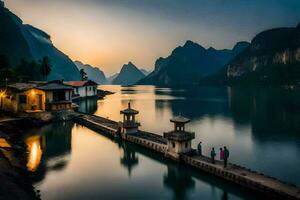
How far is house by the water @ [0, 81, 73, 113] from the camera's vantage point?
58875 millimetres

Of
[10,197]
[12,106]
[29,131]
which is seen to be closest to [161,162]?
[10,197]

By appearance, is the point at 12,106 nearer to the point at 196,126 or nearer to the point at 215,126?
the point at 196,126

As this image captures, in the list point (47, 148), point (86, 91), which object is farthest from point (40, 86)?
point (86, 91)

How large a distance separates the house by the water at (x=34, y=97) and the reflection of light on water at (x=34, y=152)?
15378 millimetres

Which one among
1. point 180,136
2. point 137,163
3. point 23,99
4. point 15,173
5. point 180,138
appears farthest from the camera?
point 23,99

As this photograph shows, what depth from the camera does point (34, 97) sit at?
61000 mm

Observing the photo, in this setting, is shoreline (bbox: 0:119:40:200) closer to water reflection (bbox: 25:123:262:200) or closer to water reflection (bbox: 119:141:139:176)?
water reflection (bbox: 25:123:262:200)

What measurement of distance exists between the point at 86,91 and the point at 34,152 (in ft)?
268

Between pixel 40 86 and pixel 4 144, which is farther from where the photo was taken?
pixel 40 86

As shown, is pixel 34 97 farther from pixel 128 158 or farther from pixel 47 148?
pixel 128 158

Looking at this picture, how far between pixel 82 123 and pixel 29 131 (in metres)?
12.3

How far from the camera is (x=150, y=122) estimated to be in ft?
229

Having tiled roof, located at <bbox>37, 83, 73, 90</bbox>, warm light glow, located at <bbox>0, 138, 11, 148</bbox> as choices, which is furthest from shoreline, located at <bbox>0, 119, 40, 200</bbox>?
tiled roof, located at <bbox>37, 83, 73, 90</bbox>

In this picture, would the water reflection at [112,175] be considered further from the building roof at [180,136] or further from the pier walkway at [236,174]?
the building roof at [180,136]
